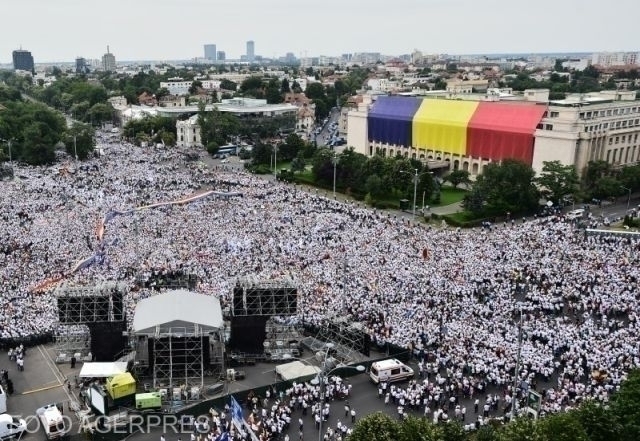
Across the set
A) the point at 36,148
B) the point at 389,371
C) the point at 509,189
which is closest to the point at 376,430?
the point at 389,371

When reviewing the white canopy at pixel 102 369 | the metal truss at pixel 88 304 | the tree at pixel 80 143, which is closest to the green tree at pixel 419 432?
the white canopy at pixel 102 369

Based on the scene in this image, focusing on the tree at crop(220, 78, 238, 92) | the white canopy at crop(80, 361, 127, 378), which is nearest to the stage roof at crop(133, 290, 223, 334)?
the white canopy at crop(80, 361, 127, 378)

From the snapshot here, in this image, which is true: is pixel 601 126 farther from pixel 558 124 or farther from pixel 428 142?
pixel 428 142

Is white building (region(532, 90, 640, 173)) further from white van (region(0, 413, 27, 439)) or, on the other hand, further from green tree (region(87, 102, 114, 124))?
green tree (region(87, 102, 114, 124))

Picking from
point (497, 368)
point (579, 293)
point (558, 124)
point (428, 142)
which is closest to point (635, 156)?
point (558, 124)

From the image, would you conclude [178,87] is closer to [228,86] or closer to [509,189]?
[228,86]
